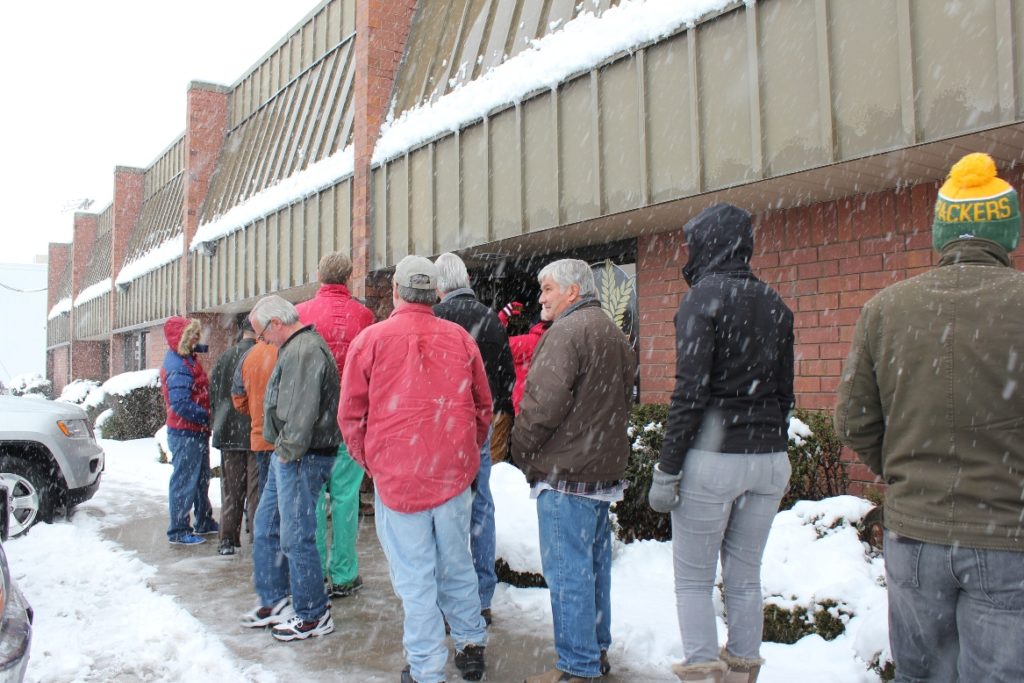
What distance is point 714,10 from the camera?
5320 millimetres

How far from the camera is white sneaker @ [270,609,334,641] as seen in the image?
4.27 m

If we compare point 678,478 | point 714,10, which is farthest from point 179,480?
point 714,10

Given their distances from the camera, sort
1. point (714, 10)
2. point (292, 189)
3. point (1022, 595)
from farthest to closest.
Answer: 1. point (292, 189)
2. point (714, 10)
3. point (1022, 595)

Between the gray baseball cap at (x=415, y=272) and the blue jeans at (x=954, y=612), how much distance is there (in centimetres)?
227

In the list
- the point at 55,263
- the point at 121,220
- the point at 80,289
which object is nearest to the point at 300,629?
the point at 121,220

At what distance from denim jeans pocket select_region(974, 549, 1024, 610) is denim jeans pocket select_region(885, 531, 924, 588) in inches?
6.5

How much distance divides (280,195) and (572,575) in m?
9.92

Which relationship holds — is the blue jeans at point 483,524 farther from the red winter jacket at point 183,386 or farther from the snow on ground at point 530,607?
the red winter jacket at point 183,386

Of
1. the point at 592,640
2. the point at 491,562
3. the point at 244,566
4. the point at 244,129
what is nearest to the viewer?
the point at 592,640

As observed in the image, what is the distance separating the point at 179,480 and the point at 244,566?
129cm

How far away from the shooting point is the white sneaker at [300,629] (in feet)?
14.0

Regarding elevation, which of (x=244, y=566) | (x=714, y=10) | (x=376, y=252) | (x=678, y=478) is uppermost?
(x=714, y=10)

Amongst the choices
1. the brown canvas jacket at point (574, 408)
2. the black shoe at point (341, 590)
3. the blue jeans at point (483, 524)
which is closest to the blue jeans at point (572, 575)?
the brown canvas jacket at point (574, 408)

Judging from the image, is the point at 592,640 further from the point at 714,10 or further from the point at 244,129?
the point at 244,129
